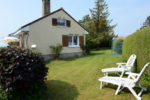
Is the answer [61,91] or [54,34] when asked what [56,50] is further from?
[61,91]

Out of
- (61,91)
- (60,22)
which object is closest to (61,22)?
(60,22)

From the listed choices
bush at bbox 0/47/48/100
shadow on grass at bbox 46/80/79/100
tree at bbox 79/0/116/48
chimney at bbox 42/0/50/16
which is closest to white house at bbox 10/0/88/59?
chimney at bbox 42/0/50/16

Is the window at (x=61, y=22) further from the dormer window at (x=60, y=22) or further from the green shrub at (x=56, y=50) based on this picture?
the green shrub at (x=56, y=50)

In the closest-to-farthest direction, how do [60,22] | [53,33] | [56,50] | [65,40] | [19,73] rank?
1. [19,73]
2. [56,50]
3. [53,33]
4. [60,22]
5. [65,40]

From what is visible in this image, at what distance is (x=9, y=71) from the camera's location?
9.89ft

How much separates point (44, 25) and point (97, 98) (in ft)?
32.6

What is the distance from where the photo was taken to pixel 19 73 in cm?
308

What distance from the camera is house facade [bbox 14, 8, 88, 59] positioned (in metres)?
11.0

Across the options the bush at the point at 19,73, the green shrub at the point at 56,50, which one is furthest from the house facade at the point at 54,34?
the bush at the point at 19,73

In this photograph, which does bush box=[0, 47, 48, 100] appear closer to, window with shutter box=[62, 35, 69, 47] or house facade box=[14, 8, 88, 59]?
house facade box=[14, 8, 88, 59]

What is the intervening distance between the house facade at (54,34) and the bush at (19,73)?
6974 millimetres

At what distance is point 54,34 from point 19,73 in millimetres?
9564

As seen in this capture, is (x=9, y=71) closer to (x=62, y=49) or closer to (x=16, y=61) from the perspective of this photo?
(x=16, y=61)

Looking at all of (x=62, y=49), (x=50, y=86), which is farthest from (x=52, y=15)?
(x=50, y=86)
